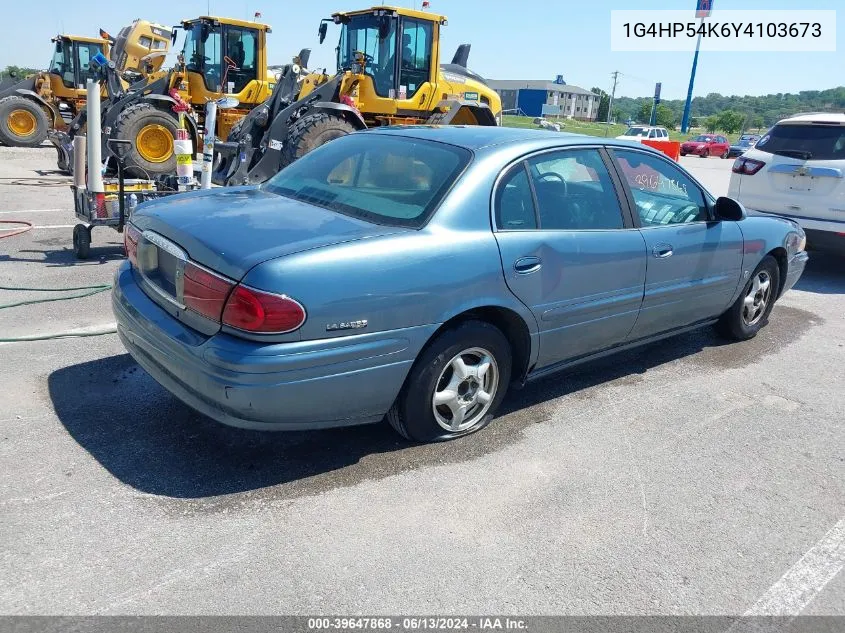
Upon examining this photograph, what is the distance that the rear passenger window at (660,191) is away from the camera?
4.52 metres

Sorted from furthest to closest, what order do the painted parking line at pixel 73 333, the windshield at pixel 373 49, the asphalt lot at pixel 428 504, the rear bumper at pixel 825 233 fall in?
1. the windshield at pixel 373 49
2. the rear bumper at pixel 825 233
3. the painted parking line at pixel 73 333
4. the asphalt lot at pixel 428 504

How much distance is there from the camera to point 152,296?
357 centimetres

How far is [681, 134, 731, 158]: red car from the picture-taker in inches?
1807

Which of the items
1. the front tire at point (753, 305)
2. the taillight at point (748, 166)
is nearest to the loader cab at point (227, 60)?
the taillight at point (748, 166)

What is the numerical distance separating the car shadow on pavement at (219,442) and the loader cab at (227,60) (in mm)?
11745

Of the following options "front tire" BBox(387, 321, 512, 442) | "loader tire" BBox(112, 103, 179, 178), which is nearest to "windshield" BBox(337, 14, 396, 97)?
"loader tire" BBox(112, 103, 179, 178)

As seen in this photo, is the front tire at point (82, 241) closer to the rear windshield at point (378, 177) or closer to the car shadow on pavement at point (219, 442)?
the car shadow on pavement at point (219, 442)

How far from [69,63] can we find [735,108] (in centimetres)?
12751

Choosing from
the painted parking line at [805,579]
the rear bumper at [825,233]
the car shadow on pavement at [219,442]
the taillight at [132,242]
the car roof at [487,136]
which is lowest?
the painted parking line at [805,579]

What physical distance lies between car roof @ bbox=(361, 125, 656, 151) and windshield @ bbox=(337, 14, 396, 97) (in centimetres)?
860

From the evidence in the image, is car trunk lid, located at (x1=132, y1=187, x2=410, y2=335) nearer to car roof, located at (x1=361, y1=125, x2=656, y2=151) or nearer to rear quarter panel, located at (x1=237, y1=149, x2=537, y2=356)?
rear quarter panel, located at (x1=237, y1=149, x2=537, y2=356)

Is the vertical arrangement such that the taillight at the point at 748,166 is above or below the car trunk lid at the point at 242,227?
above

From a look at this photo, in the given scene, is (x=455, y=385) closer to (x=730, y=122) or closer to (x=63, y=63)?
(x=63, y=63)

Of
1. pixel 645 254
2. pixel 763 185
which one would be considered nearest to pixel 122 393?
pixel 645 254
